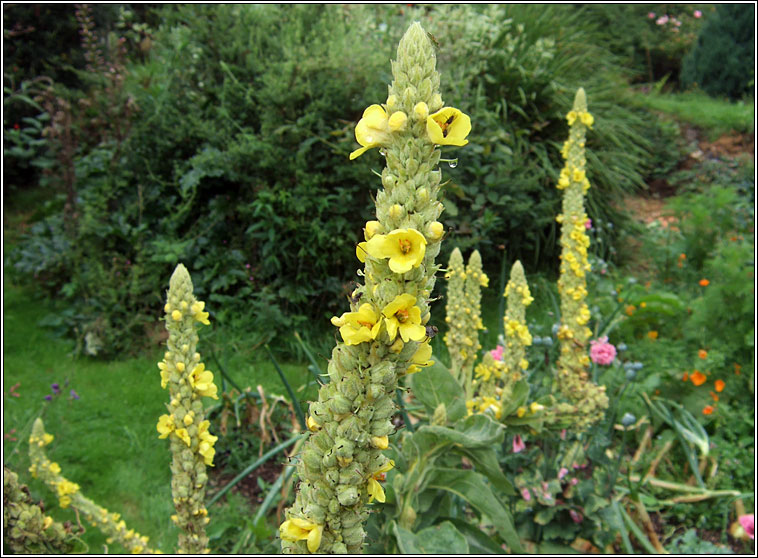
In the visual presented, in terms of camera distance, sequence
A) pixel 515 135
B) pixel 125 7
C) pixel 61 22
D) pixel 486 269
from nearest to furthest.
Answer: pixel 486 269 < pixel 515 135 < pixel 61 22 < pixel 125 7

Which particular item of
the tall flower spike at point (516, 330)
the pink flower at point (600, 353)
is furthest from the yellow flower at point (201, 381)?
the pink flower at point (600, 353)

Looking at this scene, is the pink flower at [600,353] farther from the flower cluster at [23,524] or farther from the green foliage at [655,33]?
the green foliage at [655,33]

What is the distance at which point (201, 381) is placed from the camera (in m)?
1.40

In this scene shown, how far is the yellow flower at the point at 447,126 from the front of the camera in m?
0.74

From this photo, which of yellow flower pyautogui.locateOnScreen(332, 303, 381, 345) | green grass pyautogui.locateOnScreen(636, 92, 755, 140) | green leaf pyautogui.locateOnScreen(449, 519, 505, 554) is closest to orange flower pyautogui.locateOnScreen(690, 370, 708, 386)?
green leaf pyautogui.locateOnScreen(449, 519, 505, 554)

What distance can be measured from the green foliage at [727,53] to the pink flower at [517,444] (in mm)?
11063

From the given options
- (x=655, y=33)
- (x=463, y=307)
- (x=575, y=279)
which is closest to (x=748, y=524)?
(x=575, y=279)

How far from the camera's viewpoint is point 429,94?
77 centimetres

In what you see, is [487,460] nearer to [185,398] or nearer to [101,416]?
[185,398]

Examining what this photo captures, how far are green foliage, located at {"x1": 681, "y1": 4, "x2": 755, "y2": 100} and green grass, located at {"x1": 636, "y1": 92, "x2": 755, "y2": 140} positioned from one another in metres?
0.94

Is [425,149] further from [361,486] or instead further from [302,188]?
[302,188]

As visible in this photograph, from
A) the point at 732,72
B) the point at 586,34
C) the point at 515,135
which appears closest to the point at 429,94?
the point at 515,135

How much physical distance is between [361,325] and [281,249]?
11.7ft

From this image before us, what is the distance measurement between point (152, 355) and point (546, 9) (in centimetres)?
649
